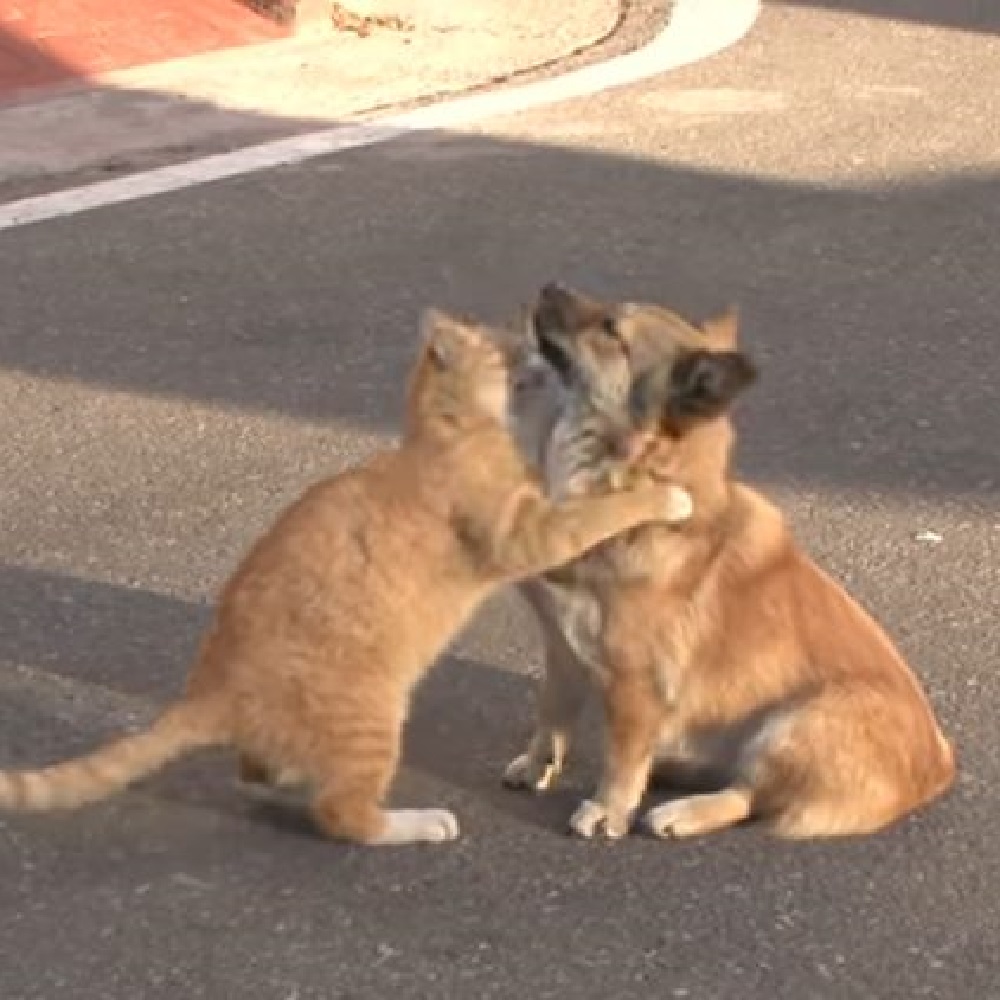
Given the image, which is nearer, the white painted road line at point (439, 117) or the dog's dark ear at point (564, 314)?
the dog's dark ear at point (564, 314)

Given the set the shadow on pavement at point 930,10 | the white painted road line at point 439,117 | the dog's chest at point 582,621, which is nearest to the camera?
the dog's chest at point 582,621

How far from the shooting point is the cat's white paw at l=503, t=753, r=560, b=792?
5.30 metres

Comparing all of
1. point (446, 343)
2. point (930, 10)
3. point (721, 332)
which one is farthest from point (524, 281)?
point (930, 10)

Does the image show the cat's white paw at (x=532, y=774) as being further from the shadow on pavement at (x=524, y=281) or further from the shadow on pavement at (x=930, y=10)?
the shadow on pavement at (x=930, y=10)

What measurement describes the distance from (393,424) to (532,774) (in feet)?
7.16

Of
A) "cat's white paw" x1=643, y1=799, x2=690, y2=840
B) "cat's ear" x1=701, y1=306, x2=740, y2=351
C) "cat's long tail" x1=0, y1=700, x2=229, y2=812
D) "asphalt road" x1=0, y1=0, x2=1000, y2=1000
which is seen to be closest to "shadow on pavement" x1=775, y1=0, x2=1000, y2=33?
"asphalt road" x1=0, y1=0, x2=1000, y2=1000

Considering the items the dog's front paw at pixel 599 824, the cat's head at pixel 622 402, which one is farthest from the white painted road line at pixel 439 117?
the dog's front paw at pixel 599 824

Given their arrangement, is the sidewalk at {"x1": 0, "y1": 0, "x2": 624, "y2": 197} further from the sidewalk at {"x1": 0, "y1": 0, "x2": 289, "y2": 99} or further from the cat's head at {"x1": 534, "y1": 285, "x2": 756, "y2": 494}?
the cat's head at {"x1": 534, "y1": 285, "x2": 756, "y2": 494}

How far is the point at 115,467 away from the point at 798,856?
2611 millimetres

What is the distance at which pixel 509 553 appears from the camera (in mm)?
5004

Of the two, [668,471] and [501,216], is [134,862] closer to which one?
[668,471]

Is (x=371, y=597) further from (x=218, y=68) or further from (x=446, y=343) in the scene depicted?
(x=218, y=68)

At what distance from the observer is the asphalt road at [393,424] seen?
15.5ft

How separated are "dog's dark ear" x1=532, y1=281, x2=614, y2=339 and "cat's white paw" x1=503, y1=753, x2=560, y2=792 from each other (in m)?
0.82
